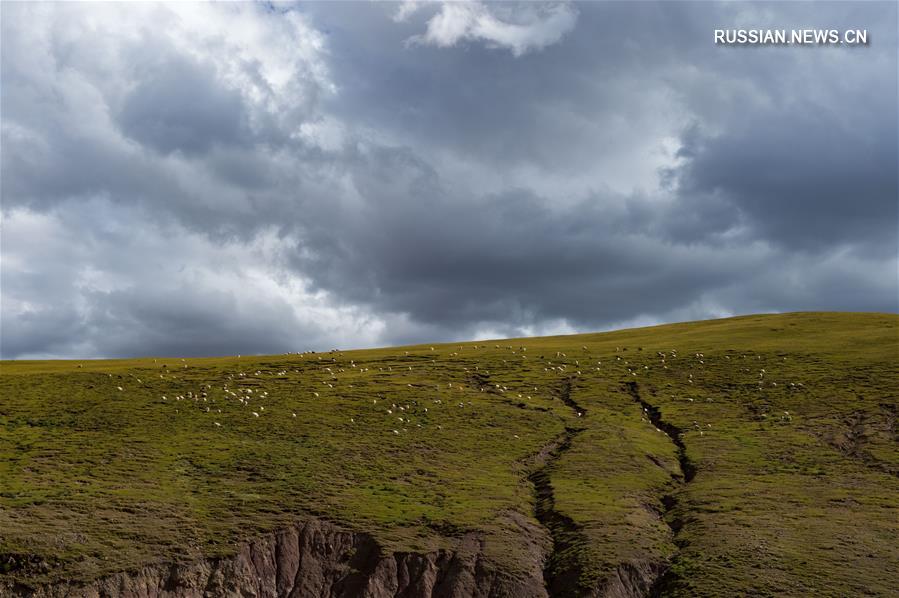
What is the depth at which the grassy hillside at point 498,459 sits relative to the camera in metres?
50.2

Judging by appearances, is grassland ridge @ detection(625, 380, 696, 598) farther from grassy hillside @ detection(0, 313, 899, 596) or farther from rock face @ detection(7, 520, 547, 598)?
rock face @ detection(7, 520, 547, 598)

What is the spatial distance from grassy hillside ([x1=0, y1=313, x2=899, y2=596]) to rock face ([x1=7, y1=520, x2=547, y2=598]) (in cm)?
105

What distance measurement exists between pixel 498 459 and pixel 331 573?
743 inches

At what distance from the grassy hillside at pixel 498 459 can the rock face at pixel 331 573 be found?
41.4 inches

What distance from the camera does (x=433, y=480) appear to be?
200ft

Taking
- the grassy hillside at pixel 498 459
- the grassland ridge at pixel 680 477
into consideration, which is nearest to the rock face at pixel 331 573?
the grassy hillside at pixel 498 459

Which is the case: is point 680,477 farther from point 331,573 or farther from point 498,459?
point 331,573

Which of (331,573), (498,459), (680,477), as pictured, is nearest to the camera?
(331,573)

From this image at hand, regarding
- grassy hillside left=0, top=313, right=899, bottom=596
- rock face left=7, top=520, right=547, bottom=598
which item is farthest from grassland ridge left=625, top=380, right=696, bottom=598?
rock face left=7, top=520, right=547, bottom=598

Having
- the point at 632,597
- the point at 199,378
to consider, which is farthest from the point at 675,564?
the point at 199,378

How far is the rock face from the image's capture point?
47781 mm

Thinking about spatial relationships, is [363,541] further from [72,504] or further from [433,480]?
[72,504]

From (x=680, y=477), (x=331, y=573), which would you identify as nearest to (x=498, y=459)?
(x=680, y=477)

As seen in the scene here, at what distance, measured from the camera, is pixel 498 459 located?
6581cm
